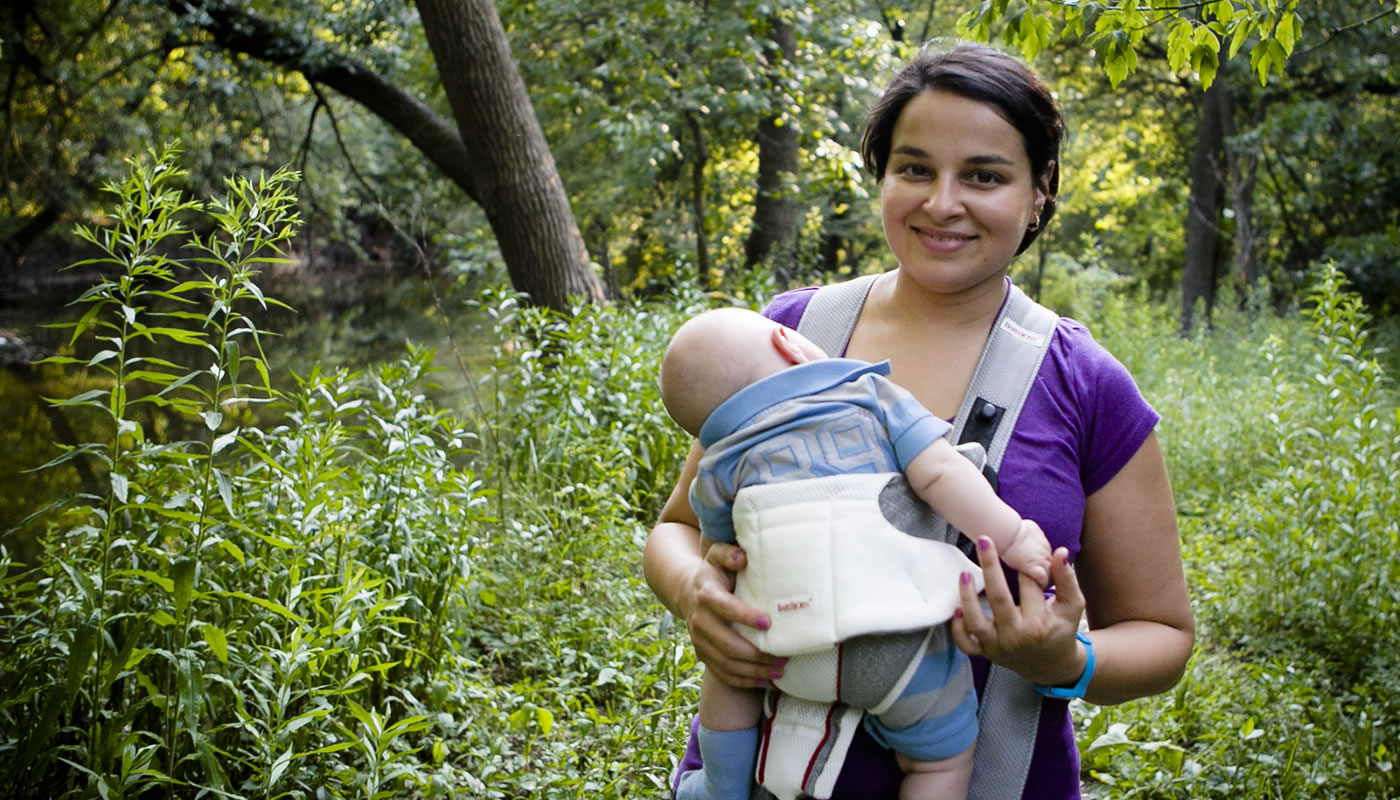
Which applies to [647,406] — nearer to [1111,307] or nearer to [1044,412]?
[1044,412]

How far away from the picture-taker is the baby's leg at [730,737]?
155 cm

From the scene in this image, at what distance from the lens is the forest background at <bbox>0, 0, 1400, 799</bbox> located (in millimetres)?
2523

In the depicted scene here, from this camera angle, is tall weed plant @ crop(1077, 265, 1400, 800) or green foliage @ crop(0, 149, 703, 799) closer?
green foliage @ crop(0, 149, 703, 799)

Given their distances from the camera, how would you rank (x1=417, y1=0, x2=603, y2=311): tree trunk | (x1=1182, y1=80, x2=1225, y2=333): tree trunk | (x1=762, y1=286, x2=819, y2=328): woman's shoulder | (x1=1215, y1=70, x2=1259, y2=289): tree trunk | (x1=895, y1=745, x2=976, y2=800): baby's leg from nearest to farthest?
(x1=895, y1=745, x2=976, y2=800): baby's leg
(x1=762, y1=286, x2=819, y2=328): woman's shoulder
(x1=417, y1=0, x2=603, y2=311): tree trunk
(x1=1215, y1=70, x2=1259, y2=289): tree trunk
(x1=1182, y1=80, x2=1225, y2=333): tree trunk

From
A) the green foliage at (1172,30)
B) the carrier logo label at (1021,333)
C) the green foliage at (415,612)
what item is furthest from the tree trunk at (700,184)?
the carrier logo label at (1021,333)

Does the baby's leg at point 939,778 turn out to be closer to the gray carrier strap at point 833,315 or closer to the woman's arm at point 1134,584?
the woman's arm at point 1134,584

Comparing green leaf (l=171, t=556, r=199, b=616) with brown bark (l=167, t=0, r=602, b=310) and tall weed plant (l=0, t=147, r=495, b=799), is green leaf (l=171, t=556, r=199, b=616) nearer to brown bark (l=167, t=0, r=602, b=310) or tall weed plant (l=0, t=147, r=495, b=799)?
tall weed plant (l=0, t=147, r=495, b=799)

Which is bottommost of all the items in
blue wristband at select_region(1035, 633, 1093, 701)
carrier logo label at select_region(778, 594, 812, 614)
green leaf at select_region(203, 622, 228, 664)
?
green leaf at select_region(203, 622, 228, 664)

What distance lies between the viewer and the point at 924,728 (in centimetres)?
143

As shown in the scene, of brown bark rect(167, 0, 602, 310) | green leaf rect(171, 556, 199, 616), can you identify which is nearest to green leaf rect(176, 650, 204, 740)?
green leaf rect(171, 556, 199, 616)

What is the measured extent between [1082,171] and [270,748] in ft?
68.4

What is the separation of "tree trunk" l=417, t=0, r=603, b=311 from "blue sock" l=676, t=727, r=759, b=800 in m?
5.58

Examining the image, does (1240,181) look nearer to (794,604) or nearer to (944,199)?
(944,199)

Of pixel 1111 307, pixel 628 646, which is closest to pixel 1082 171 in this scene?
pixel 1111 307
